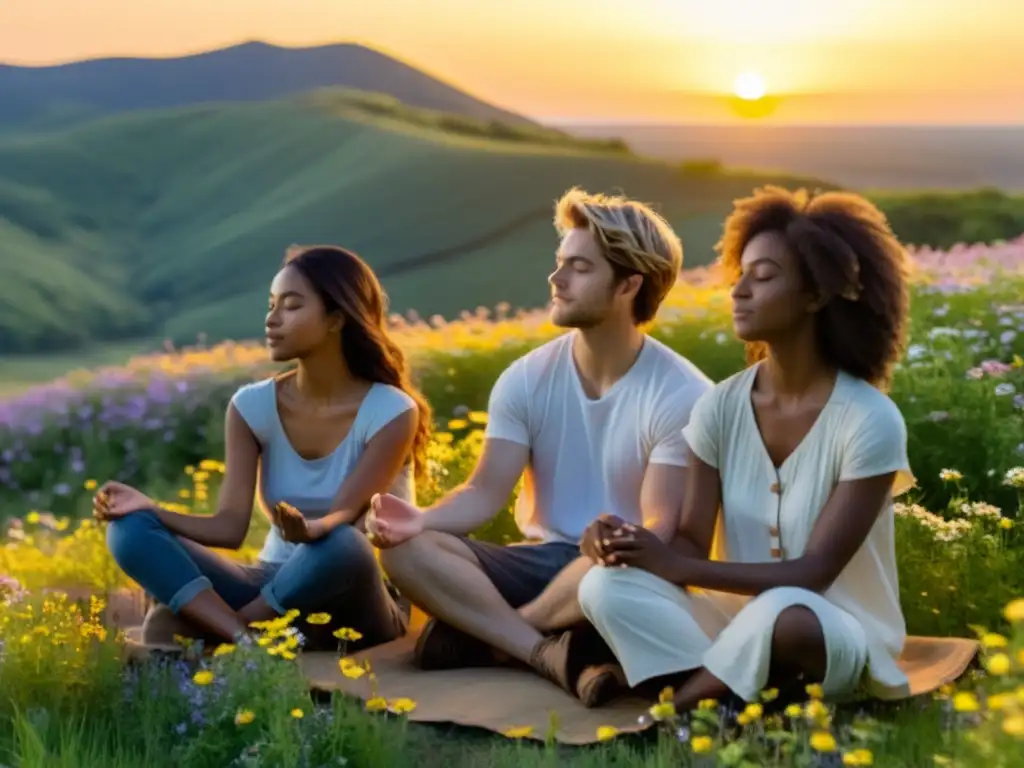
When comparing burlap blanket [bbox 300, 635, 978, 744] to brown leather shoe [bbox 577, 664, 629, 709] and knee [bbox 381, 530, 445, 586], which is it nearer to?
brown leather shoe [bbox 577, 664, 629, 709]

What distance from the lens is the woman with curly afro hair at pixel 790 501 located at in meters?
4.26

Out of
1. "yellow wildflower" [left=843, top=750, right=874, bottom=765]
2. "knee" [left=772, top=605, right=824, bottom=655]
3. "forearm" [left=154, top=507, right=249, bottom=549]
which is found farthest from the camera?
"forearm" [left=154, top=507, right=249, bottom=549]

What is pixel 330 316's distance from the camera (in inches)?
209

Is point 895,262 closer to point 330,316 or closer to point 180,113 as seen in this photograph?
point 330,316

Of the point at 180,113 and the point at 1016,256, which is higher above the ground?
the point at 180,113

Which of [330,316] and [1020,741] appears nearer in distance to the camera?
[1020,741]

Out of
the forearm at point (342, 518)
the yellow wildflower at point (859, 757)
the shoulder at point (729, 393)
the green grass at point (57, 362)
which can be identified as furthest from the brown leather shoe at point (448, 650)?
the green grass at point (57, 362)

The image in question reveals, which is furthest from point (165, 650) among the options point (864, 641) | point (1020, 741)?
point (1020, 741)

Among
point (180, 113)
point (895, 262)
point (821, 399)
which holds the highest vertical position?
point (180, 113)

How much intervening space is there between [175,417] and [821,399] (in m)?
5.36

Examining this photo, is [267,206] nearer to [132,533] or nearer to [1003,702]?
[132,533]

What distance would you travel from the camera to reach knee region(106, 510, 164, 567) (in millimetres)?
4988

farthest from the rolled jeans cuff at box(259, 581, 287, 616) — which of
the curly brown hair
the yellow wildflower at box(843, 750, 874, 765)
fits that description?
the yellow wildflower at box(843, 750, 874, 765)

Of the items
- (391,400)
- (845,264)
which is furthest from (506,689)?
(845,264)
